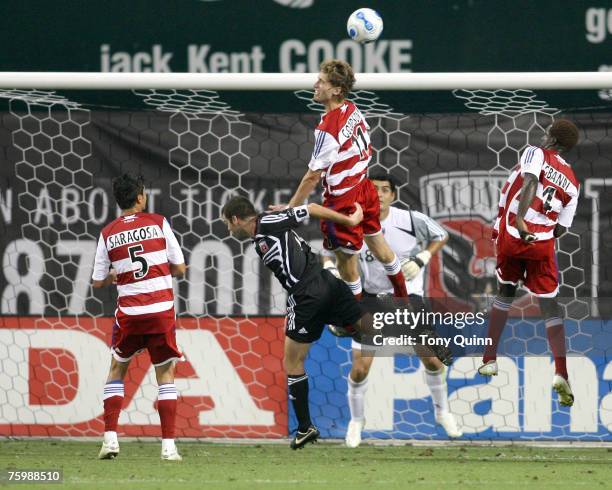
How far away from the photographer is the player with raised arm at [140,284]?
7.54 metres

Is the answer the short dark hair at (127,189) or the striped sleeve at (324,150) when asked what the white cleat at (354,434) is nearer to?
the striped sleeve at (324,150)

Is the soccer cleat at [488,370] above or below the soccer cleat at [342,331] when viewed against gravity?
below

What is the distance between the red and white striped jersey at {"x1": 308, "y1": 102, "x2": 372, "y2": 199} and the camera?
24.3ft

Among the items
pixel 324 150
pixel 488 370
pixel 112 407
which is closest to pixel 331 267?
pixel 488 370

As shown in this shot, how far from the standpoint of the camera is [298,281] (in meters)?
7.79

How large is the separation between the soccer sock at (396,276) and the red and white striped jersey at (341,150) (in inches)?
26.8

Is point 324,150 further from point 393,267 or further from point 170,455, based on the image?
point 170,455

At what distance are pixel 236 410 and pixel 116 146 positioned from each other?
6.52 ft

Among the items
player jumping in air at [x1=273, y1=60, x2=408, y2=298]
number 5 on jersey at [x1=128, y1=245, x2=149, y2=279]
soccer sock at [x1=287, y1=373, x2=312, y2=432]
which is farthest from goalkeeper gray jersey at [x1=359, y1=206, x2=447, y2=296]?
number 5 on jersey at [x1=128, y1=245, x2=149, y2=279]

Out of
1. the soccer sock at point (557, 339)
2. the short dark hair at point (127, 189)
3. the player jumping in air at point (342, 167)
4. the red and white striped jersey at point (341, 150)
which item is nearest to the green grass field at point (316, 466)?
the soccer sock at point (557, 339)

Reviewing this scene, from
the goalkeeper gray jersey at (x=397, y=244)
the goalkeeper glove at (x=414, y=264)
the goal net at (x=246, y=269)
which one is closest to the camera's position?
the goalkeeper glove at (x=414, y=264)

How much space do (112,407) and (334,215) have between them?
1.67m

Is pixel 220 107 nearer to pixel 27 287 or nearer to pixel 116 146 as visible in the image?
pixel 116 146

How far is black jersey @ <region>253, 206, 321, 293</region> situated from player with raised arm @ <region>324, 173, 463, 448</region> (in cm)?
93
